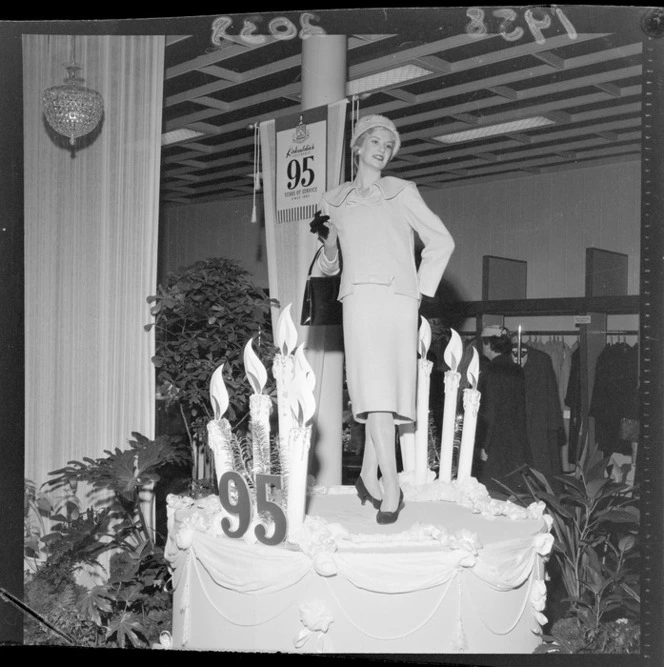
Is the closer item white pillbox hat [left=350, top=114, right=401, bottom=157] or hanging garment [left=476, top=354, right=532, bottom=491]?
white pillbox hat [left=350, top=114, right=401, bottom=157]

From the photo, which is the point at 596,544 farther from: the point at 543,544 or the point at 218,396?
the point at 218,396

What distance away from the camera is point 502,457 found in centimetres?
375

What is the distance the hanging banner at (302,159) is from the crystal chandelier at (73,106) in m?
0.79

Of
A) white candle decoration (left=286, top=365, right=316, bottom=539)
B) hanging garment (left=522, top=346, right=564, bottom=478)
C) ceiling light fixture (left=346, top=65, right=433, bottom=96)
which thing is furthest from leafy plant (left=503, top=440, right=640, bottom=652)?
ceiling light fixture (left=346, top=65, right=433, bottom=96)

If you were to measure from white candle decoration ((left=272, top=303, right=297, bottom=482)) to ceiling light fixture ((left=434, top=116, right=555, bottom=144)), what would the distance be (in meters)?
1.67

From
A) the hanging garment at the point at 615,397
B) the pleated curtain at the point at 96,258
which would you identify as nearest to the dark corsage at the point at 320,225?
the pleated curtain at the point at 96,258

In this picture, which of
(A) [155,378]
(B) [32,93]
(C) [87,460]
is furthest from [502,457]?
(B) [32,93]

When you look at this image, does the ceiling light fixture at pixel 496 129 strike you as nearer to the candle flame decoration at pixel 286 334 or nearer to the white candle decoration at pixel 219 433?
the candle flame decoration at pixel 286 334

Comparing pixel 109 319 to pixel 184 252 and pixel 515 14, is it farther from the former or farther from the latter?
pixel 515 14

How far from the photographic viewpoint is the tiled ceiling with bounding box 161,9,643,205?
9.85 feet

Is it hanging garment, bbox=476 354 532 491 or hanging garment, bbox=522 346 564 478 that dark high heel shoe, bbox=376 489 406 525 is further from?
hanging garment, bbox=522 346 564 478

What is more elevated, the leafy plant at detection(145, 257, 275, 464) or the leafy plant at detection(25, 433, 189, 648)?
the leafy plant at detection(145, 257, 275, 464)

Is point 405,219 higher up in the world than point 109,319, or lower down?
higher up

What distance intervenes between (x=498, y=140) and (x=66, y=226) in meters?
2.26
